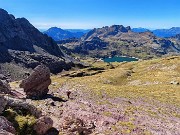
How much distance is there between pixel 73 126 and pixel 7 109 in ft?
25.4

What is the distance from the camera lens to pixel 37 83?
5469cm

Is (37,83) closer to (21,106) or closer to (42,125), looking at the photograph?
(21,106)

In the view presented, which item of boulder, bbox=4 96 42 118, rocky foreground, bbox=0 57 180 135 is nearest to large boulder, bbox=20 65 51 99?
rocky foreground, bbox=0 57 180 135

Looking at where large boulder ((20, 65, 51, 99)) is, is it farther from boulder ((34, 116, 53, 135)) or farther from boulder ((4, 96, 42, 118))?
boulder ((34, 116, 53, 135))

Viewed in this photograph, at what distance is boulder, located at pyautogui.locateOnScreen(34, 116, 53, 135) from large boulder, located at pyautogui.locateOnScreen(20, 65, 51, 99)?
Result: 1972 cm

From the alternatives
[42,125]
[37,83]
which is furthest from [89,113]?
[37,83]

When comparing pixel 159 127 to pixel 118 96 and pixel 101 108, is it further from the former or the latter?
pixel 118 96

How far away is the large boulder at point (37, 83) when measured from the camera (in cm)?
5322

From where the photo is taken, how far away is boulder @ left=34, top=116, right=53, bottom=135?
31170 millimetres

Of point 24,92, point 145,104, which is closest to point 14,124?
point 24,92

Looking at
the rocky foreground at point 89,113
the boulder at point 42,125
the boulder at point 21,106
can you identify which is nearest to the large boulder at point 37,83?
the rocky foreground at point 89,113

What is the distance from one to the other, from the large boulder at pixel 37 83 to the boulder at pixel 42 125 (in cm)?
1972

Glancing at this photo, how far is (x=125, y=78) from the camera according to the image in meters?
109

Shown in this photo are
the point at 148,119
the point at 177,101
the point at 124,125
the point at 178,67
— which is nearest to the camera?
the point at 124,125
